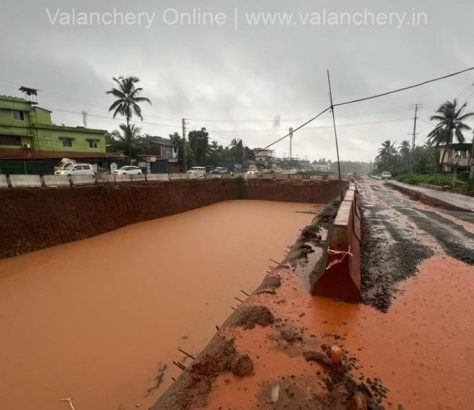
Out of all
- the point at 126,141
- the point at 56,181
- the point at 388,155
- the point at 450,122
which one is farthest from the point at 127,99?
the point at 388,155

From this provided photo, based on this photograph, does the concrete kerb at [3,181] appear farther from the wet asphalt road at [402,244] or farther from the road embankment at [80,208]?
the wet asphalt road at [402,244]

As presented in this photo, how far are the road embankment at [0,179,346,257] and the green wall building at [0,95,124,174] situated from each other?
391 inches

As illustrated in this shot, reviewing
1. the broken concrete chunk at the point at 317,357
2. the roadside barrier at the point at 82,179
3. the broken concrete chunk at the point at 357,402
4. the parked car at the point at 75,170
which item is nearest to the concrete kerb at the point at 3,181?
the roadside barrier at the point at 82,179

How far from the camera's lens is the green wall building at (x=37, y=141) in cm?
2181

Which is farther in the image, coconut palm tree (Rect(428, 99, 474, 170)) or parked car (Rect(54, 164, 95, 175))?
coconut palm tree (Rect(428, 99, 474, 170))

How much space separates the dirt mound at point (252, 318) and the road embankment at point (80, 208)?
727 centimetres

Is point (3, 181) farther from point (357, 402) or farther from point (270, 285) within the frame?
point (357, 402)

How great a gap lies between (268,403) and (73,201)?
43.3ft

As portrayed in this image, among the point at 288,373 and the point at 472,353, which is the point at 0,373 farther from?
the point at 472,353

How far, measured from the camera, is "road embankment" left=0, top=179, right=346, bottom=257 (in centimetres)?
1073

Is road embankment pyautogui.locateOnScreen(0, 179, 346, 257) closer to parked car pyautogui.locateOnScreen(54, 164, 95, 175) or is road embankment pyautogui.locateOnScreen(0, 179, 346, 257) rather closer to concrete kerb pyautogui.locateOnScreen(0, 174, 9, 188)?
concrete kerb pyautogui.locateOnScreen(0, 174, 9, 188)

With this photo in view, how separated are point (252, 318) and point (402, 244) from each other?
6443mm

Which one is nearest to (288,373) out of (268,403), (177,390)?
(268,403)

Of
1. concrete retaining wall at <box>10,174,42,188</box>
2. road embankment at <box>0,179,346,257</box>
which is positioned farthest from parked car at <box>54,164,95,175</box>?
concrete retaining wall at <box>10,174,42,188</box>
